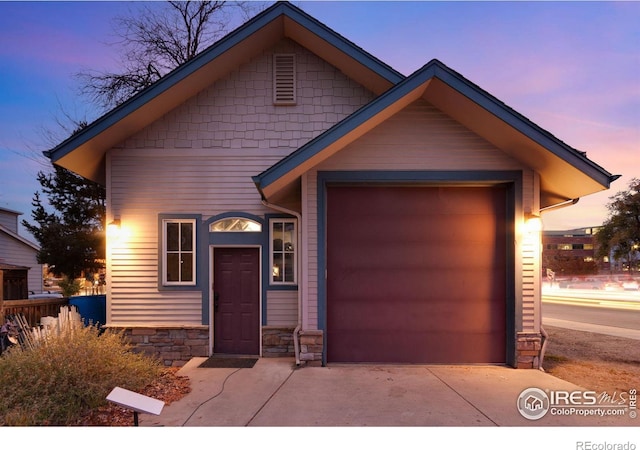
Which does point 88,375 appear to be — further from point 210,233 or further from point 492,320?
point 492,320

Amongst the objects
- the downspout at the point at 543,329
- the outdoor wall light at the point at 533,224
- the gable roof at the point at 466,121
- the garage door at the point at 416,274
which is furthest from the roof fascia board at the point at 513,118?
the downspout at the point at 543,329

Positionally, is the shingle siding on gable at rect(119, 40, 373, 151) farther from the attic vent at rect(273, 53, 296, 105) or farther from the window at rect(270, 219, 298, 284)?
the window at rect(270, 219, 298, 284)

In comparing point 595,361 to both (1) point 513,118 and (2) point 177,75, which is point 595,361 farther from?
(2) point 177,75

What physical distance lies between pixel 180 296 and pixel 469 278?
5.30 meters

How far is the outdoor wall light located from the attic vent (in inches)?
185

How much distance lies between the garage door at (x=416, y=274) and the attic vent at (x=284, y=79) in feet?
7.25

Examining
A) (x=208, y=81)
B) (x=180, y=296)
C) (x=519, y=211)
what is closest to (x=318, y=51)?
(x=208, y=81)

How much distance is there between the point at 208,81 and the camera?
23.8ft

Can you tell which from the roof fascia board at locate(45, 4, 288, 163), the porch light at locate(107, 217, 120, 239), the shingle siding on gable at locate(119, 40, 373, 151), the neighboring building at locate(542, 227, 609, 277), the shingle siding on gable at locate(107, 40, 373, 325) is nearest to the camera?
the roof fascia board at locate(45, 4, 288, 163)

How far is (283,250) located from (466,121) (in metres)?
3.95

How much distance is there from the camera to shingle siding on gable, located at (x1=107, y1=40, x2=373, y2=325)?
23.8ft

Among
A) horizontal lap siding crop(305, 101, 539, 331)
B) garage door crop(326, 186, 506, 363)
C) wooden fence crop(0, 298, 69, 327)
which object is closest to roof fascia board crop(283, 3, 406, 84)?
horizontal lap siding crop(305, 101, 539, 331)

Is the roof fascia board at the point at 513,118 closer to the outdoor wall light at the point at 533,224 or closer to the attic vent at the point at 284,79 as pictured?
the outdoor wall light at the point at 533,224

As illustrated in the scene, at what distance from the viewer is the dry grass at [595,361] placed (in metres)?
5.99
